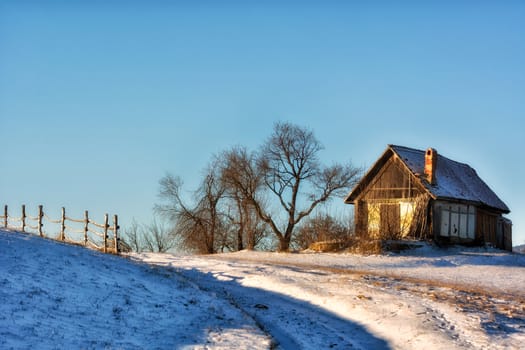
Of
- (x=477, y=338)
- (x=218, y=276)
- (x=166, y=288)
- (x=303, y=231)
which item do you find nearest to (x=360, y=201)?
(x=303, y=231)

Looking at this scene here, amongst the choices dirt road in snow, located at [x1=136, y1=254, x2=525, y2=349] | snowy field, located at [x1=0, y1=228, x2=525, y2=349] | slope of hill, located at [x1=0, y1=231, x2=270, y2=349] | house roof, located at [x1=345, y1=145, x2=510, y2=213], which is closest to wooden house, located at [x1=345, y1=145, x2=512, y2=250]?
house roof, located at [x1=345, y1=145, x2=510, y2=213]

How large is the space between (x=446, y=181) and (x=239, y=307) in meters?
26.2

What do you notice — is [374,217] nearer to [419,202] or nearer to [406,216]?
[406,216]

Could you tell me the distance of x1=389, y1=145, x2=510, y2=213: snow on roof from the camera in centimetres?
3753

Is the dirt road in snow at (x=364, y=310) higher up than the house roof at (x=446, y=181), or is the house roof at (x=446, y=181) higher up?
the house roof at (x=446, y=181)

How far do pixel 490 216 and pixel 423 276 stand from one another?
2011 centimetres

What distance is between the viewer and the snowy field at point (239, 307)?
41.1ft

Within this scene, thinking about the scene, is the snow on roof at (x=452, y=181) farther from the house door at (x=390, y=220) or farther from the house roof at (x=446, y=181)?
the house door at (x=390, y=220)

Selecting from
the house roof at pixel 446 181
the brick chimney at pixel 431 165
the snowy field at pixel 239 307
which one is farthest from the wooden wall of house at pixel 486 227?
the snowy field at pixel 239 307

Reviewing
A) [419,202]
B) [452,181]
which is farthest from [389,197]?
[452,181]

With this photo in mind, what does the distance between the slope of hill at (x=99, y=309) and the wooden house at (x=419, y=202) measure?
2085 cm

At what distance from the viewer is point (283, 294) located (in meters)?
20.0

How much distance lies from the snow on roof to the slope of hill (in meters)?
22.7

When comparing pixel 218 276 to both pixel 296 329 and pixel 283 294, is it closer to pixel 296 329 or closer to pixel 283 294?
pixel 283 294
